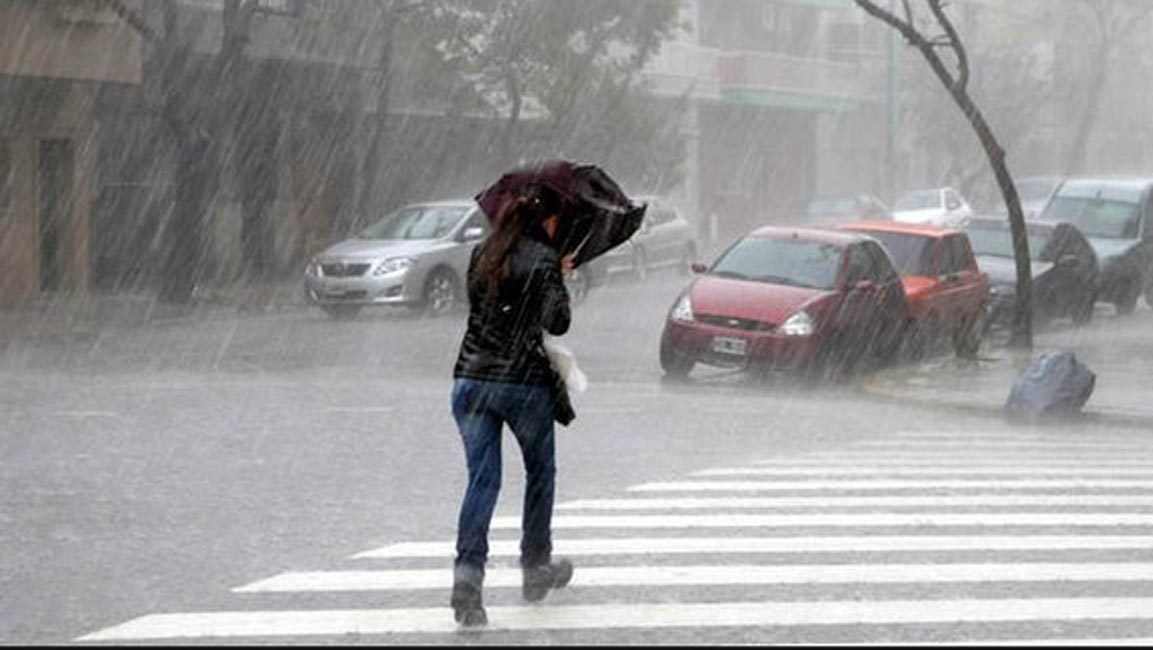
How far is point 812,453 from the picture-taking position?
14844mm

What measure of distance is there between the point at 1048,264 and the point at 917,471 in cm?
1565

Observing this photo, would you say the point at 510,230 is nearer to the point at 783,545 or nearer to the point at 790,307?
the point at 783,545

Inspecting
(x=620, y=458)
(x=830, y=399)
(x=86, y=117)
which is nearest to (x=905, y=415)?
(x=830, y=399)

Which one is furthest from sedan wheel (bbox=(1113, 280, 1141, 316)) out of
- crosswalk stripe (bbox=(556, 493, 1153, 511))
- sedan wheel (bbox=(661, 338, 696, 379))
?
crosswalk stripe (bbox=(556, 493, 1153, 511))

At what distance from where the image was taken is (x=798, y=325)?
2028cm

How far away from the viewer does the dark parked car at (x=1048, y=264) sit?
2825 cm

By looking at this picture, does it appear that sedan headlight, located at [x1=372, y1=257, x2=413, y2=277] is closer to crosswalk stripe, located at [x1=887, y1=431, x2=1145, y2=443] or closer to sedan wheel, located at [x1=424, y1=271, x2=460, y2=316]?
sedan wheel, located at [x1=424, y1=271, x2=460, y2=316]

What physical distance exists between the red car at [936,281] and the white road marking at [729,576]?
13.1 metres

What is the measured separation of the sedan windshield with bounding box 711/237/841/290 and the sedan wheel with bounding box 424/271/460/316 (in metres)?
8.26

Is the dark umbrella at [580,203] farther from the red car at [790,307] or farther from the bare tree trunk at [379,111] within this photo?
the bare tree trunk at [379,111]

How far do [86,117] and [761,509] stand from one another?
22.2 metres

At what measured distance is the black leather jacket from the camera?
8.05 m

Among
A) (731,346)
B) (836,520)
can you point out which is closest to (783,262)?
(731,346)

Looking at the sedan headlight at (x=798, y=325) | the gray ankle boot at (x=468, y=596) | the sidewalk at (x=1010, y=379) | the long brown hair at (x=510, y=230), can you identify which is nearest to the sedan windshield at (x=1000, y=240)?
the sidewalk at (x=1010, y=379)
